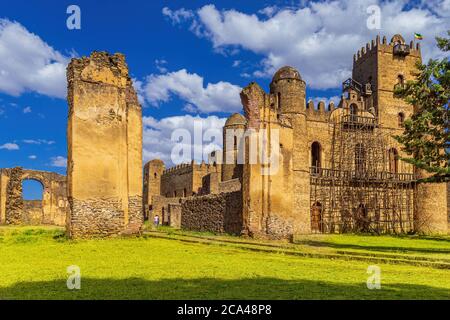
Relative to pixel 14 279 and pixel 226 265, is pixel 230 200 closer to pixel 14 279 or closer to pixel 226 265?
pixel 226 265

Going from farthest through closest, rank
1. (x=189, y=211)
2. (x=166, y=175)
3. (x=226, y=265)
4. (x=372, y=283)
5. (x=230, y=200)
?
(x=166, y=175) → (x=189, y=211) → (x=230, y=200) → (x=226, y=265) → (x=372, y=283)

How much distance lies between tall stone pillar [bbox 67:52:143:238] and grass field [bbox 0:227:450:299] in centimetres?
98

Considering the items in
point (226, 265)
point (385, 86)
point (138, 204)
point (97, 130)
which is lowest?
point (226, 265)

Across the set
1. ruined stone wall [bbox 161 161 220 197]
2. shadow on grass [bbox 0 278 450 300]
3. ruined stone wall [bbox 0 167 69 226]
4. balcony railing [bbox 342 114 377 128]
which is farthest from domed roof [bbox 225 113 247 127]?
shadow on grass [bbox 0 278 450 300]

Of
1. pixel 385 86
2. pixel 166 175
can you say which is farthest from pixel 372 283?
pixel 166 175

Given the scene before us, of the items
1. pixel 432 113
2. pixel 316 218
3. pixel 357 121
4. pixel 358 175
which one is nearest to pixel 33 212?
pixel 316 218

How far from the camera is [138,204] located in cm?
1750

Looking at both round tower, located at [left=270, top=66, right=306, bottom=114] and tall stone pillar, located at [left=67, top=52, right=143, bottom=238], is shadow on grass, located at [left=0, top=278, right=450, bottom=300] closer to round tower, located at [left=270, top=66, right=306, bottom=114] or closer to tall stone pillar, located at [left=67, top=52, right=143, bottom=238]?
tall stone pillar, located at [left=67, top=52, right=143, bottom=238]

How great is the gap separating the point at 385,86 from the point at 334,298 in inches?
1468

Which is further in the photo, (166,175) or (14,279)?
(166,175)

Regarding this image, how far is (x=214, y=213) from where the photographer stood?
2573 centimetres

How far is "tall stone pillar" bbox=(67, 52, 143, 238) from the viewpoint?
16391 millimetres

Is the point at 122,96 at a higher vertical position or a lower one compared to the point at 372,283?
higher

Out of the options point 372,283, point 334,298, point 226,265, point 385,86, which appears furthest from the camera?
point 385,86
